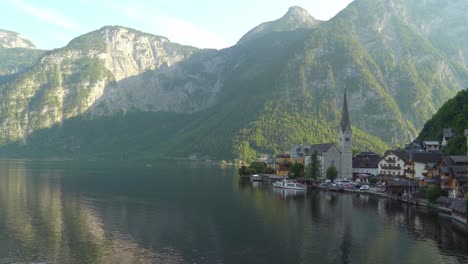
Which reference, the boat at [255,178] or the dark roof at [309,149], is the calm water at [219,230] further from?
the boat at [255,178]

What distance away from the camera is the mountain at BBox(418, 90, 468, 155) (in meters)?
132

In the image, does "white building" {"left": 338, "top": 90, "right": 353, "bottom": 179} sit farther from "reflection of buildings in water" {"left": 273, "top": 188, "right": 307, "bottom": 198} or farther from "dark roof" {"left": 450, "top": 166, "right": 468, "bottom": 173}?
"dark roof" {"left": 450, "top": 166, "right": 468, "bottom": 173}

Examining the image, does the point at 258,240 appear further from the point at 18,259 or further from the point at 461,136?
the point at 461,136

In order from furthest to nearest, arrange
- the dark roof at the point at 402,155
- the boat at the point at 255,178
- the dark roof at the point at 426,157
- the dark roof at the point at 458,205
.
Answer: the boat at the point at 255,178 < the dark roof at the point at 402,155 < the dark roof at the point at 426,157 < the dark roof at the point at 458,205

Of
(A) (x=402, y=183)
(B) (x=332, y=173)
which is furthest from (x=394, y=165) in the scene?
(A) (x=402, y=183)

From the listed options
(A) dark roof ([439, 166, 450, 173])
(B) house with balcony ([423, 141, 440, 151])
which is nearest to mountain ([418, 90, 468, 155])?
(B) house with balcony ([423, 141, 440, 151])

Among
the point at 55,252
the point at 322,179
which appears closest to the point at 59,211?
the point at 55,252

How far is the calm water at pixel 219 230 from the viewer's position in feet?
201

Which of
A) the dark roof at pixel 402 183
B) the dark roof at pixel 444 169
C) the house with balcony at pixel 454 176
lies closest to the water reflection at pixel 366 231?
the house with balcony at pixel 454 176

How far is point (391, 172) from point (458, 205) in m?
72.6

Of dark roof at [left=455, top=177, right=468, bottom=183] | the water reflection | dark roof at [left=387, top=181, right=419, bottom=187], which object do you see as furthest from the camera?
dark roof at [left=387, top=181, right=419, bottom=187]

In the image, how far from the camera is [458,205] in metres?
86.8

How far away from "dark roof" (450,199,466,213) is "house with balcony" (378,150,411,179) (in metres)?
55.6

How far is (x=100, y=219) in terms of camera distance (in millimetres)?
88312
